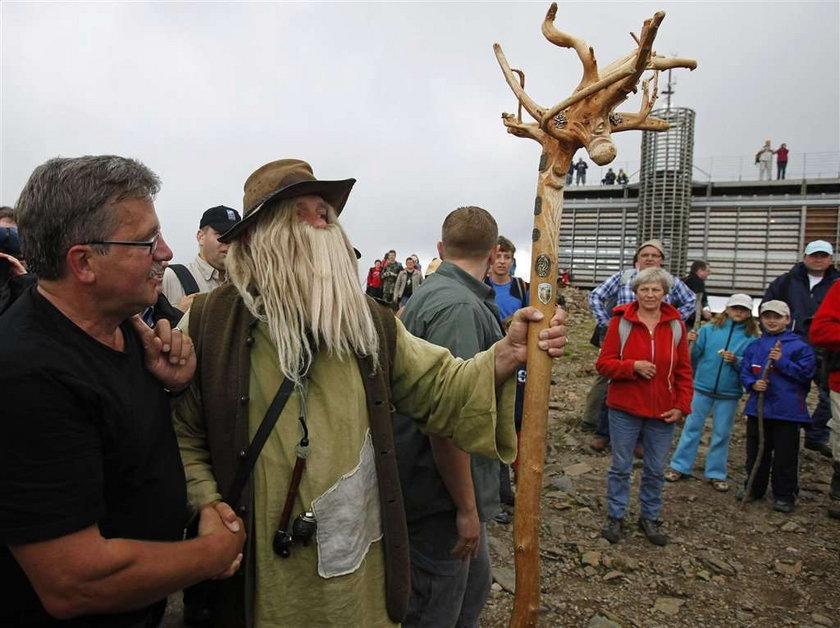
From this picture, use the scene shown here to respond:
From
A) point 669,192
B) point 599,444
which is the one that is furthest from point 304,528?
point 669,192

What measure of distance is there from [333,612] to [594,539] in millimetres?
3750

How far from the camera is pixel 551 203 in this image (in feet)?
6.26

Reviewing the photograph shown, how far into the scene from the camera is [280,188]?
5.91ft

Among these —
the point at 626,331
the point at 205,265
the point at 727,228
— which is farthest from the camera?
the point at 727,228

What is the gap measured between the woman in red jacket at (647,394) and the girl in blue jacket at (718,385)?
1.48 metres

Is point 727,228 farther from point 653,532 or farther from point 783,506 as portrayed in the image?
point 653,532

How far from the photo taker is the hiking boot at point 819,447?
6758 millimetres

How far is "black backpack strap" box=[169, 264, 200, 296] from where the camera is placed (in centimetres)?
383

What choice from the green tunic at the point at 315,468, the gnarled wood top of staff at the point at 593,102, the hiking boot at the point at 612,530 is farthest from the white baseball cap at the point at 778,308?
the green tunic at the point at 315,468

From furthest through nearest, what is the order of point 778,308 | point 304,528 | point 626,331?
point 778,308 → point 626,331 → point 304,528

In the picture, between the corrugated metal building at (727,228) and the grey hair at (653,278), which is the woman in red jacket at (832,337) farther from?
the corrugated metal building at (727,228)

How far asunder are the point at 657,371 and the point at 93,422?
4450 mm

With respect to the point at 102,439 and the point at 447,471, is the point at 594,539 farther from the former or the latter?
the point at 102,439

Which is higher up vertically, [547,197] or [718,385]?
[547,197]
